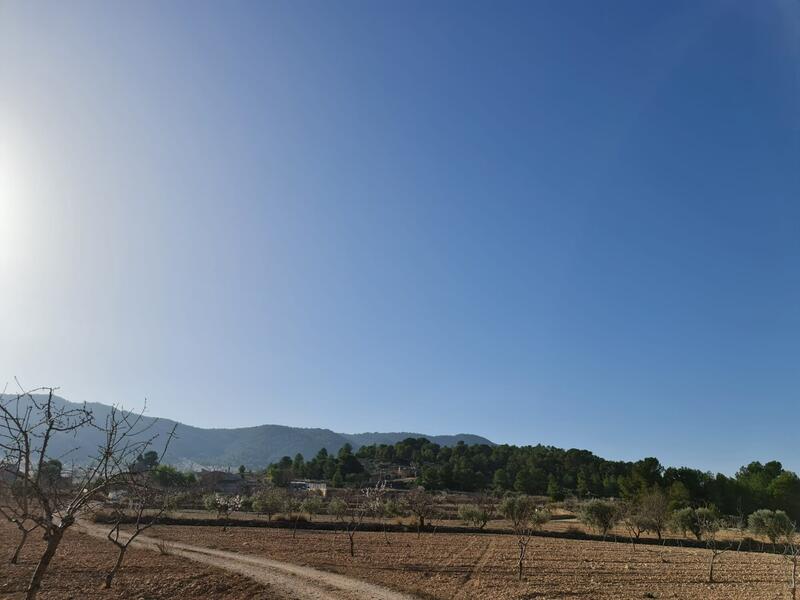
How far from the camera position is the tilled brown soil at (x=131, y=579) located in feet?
77.2

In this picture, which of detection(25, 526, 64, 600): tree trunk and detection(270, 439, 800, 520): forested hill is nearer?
detection(25, 526, 64, 600): tree trunk

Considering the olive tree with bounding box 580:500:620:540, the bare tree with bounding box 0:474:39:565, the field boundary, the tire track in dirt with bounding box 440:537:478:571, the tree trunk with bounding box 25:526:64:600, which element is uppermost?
the bare tree with bounding box 0:474:39:565

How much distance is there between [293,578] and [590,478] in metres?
130

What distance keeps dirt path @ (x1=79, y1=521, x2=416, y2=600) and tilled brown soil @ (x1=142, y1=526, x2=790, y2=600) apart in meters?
1.49

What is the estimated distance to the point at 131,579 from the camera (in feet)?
88.9

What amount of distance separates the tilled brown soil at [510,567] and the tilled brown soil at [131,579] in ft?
22.7

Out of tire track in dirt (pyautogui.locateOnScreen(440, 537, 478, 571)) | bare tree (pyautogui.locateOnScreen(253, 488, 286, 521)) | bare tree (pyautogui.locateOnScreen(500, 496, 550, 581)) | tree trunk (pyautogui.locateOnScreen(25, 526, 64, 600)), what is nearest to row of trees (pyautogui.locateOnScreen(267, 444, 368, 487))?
bare tree (pyautogui.locateOnScreen(253, 488, 286, 521))

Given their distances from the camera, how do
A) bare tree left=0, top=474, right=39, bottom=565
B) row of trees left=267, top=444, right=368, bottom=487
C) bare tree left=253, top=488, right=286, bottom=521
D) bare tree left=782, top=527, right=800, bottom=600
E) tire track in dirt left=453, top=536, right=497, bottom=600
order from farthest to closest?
1. row of trees left=267, top=444, right=368, bottom=487
2. bare tree left=253, top=488, right=286, bottom=521
3. tire track in dirt left=453, top=536, right=497, bottom=600
4. bare tree left=782, top=527, right=800, bottom=600
5. bare tree left=0, top=474, right=39, bottom=565

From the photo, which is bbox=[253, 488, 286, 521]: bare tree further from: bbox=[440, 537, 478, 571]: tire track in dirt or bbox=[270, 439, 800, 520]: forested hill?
bbox=[270, 439, 800, 520]: forested hill

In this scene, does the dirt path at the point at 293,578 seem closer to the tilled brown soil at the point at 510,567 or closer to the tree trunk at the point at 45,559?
the tilled brown soil at the point at 510,567

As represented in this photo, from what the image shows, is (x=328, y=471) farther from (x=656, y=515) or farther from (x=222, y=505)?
(x=656, y=515)

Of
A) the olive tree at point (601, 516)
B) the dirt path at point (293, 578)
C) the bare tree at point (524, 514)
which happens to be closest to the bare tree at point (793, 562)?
the dirt path at point (293, 578)

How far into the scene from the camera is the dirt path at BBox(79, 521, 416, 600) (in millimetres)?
24312

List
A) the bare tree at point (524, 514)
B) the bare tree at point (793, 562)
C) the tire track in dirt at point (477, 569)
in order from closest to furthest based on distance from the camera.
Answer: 1. the bare tree at point (793, 562)
2. the tire track in dirt at point (477, 569)
3. the bare tree at point (524, 514)
